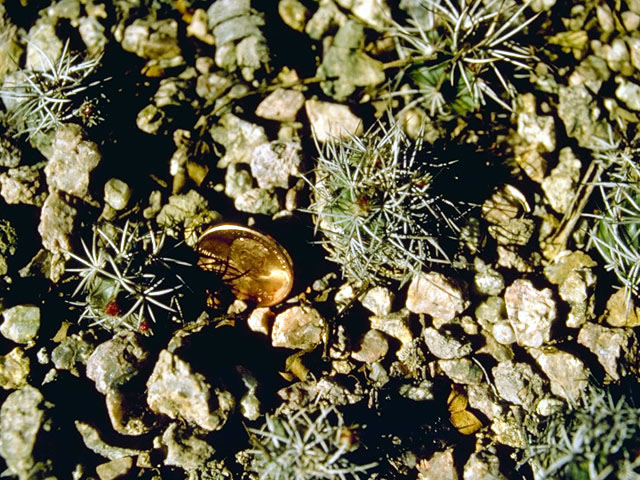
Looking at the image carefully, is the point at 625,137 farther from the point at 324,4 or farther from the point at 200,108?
the point at 200,108

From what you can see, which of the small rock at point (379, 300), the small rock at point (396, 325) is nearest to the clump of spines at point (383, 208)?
the small rock at point (379, 300)

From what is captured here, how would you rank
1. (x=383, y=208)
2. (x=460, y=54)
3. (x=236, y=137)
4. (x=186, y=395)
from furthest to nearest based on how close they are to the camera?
1. (x=236, y=137)
2. (x=460, y=54)
3. (x=186, y=395)
4. (x=383, y=208)

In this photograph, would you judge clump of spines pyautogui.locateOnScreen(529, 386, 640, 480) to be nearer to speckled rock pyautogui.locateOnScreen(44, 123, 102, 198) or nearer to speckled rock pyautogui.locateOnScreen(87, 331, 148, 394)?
speckled rock pyautogui.locateOnScreen(87, 331, 148, 394)

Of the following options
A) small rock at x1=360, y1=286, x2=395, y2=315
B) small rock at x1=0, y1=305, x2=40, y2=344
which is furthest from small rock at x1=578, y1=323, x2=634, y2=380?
small rock at x1=0, y1=305, x2=40, y2=344

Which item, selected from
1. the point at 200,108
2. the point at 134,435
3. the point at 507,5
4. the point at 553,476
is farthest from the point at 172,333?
the point at 507,5

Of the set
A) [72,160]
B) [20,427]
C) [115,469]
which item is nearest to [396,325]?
[115,469]

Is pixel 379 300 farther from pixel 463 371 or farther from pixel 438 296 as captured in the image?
pixel 463 371
